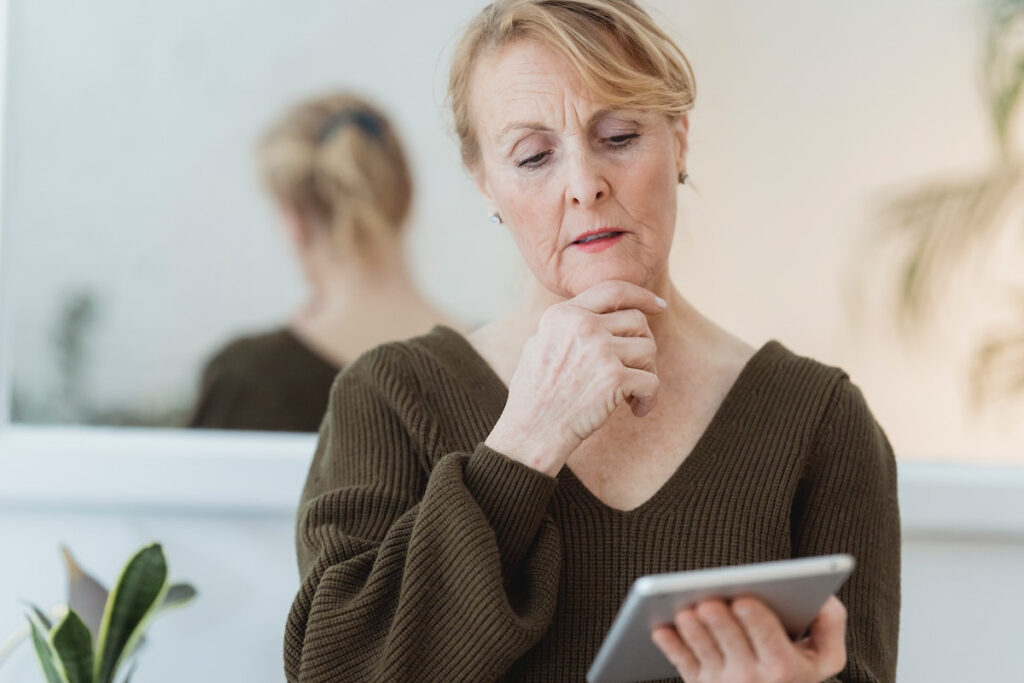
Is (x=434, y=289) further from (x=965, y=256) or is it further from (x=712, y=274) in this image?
(x=965, y=256)

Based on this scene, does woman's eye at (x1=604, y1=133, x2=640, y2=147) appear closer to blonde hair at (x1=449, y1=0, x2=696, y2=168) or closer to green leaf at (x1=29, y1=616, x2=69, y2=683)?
blonde hair at (x1=449, y1=0, x2=696, y2=168)

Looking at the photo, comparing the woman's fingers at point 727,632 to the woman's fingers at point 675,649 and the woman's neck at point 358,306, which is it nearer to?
the woman's fingers at point 675,649

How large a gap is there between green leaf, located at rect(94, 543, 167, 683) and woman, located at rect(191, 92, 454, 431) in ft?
1.11

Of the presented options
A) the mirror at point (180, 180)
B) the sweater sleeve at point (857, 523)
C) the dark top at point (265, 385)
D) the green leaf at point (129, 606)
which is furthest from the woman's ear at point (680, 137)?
the green leaf at point (129, 606)

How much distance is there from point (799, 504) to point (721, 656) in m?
0.42

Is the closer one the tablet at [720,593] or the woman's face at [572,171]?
the tablet at [720,593]

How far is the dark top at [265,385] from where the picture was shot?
5.85ft

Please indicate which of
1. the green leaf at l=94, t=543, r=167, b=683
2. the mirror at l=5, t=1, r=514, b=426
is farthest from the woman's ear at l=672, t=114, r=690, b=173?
the green leaf at l=94, t=543, r=167, b=683

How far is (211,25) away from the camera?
1.77 meters

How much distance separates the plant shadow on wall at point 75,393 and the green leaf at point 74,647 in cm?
43

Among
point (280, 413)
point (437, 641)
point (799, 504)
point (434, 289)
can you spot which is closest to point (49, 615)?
point (280, 413)

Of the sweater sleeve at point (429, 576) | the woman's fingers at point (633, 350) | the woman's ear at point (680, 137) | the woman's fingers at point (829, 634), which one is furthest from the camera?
the woman's ear at point (680, 137)

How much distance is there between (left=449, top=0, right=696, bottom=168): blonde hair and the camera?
1.13 meters

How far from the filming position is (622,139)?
117 cm
